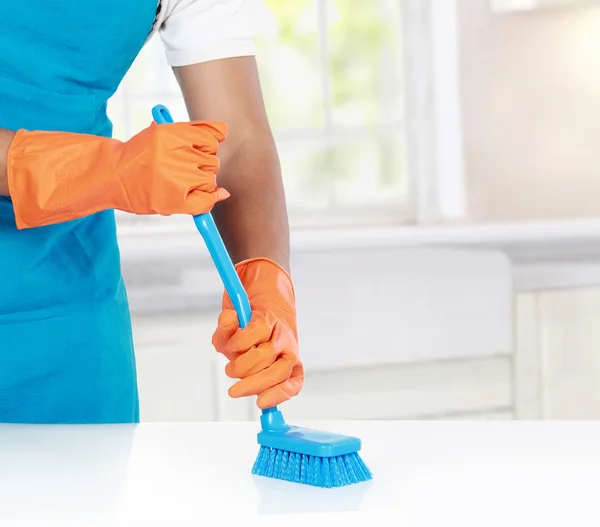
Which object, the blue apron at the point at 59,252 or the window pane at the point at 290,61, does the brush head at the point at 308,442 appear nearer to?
the blue apron at the point at 59,252

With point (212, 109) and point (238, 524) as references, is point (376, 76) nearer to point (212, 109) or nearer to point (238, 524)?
point (212, 109)

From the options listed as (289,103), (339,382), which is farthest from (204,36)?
(289,103)

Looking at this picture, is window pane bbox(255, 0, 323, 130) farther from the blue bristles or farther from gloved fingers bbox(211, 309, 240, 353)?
the blue bristles

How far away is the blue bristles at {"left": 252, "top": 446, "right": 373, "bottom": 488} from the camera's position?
0.78 meters

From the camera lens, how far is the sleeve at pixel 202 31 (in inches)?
49.1

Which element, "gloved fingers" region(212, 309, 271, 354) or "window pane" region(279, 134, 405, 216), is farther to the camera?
"window pane" region(279, 134, 405, 216)

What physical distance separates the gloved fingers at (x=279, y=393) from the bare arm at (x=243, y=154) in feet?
0.88

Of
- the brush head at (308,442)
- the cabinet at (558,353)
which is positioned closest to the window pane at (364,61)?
the cabinet at (558,353)

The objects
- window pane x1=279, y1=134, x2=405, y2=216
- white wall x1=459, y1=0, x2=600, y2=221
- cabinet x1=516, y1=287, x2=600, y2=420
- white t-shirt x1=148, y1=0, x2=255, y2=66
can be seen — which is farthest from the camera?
window pane x1=279, y1=134, x2=405, y2=216

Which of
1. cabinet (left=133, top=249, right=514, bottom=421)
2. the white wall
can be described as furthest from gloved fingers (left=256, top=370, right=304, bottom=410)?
the white wall

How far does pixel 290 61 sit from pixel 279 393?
1893 mm

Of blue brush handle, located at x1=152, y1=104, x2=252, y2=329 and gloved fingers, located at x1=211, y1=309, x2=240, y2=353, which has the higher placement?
blue brush handle, located at x1=152, y1=104, x2=252, y2=329

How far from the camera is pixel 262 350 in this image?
3.14 feet

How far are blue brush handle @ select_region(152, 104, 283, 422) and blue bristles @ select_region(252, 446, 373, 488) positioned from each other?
58 mm
